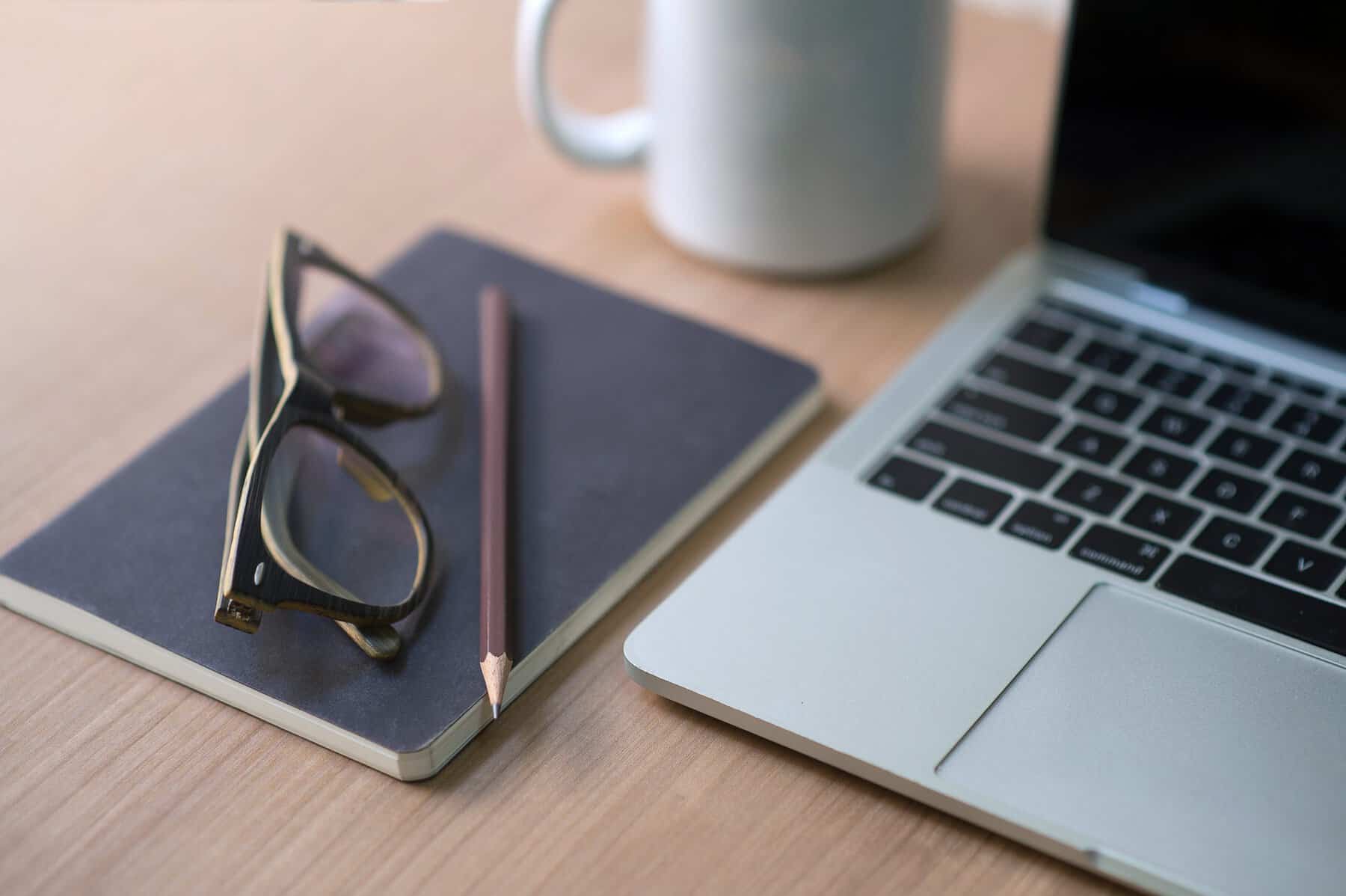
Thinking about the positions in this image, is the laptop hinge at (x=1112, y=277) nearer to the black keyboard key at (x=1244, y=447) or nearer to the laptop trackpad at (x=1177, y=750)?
the black keyboard key at (x=1244, y=447)

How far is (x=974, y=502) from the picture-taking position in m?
0.55

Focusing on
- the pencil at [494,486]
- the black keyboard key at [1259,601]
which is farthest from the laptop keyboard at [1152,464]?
the pencil at [494,486]

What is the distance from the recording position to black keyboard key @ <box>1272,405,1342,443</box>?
0.57 metres

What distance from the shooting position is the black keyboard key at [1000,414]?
58cm

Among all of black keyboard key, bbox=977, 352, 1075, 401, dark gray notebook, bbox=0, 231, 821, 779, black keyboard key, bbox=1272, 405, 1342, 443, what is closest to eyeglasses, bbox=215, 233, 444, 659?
dark gray notebook, bbox=0, 231, 821, 779

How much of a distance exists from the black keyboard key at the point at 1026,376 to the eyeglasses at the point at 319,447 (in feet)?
0.76

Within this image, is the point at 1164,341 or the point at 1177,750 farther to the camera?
the point at 1164,341

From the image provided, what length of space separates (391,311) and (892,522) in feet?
0.76

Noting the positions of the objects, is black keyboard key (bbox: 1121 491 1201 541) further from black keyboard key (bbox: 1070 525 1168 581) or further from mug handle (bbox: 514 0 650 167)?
mug handle (bbox: 514 0 650 167)

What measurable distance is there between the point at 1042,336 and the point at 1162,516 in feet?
0.40

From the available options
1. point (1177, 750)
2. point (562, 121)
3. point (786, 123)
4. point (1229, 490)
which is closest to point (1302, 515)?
point (1229, 490)

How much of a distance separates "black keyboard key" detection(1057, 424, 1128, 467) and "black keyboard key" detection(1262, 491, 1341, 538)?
0.06 meters

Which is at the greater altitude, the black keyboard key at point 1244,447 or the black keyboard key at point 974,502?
the black keyboard key at point 1244,447

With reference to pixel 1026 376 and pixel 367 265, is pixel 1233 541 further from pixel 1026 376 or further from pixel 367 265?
pixel 367 265
